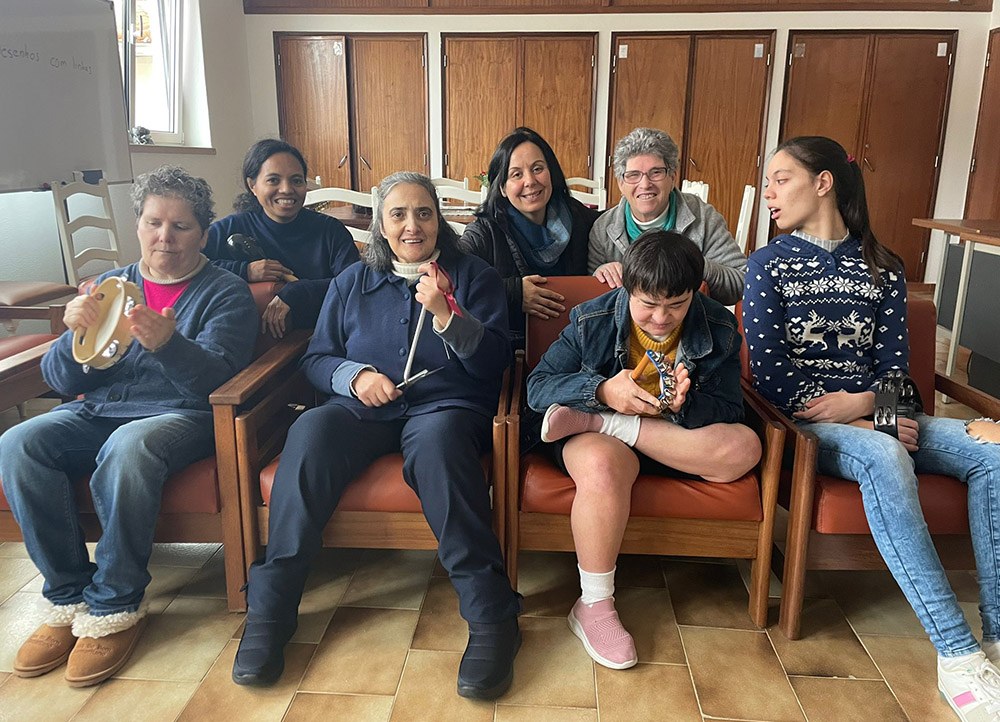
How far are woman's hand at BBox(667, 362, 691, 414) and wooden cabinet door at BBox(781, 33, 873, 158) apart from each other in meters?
5.38

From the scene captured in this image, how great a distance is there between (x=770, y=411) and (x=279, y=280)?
1502 millimetres

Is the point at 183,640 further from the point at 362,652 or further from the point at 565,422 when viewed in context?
the point at 565,422

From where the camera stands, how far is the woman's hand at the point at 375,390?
71.7 inches

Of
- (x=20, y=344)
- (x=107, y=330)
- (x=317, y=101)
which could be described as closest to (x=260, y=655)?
(x=107, y=330)

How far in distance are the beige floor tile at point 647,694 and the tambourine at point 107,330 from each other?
1347 millimetres

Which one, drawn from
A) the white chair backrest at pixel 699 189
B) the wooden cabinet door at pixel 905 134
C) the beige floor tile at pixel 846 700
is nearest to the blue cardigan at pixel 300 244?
the beige floor tile at pixel 846 700

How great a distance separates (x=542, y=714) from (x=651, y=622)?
447 mm

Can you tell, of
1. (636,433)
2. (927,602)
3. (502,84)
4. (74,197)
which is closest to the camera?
(927,602)

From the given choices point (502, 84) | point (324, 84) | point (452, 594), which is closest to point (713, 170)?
point (502, 84)

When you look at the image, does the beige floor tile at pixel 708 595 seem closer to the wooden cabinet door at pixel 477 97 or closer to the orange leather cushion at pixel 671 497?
the orange leather cushion at pixel 671 497

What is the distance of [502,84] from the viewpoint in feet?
20.9

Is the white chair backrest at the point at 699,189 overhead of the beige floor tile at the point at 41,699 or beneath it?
overhead

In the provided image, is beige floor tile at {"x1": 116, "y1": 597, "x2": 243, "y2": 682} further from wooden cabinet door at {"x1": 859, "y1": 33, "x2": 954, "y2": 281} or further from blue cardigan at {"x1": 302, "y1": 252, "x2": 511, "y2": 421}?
wooden cabinet door at {"x1": 859, "y1": 33, "x2": 954, "y2": 281}

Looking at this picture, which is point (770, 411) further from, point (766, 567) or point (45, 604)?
point (45, 604)
